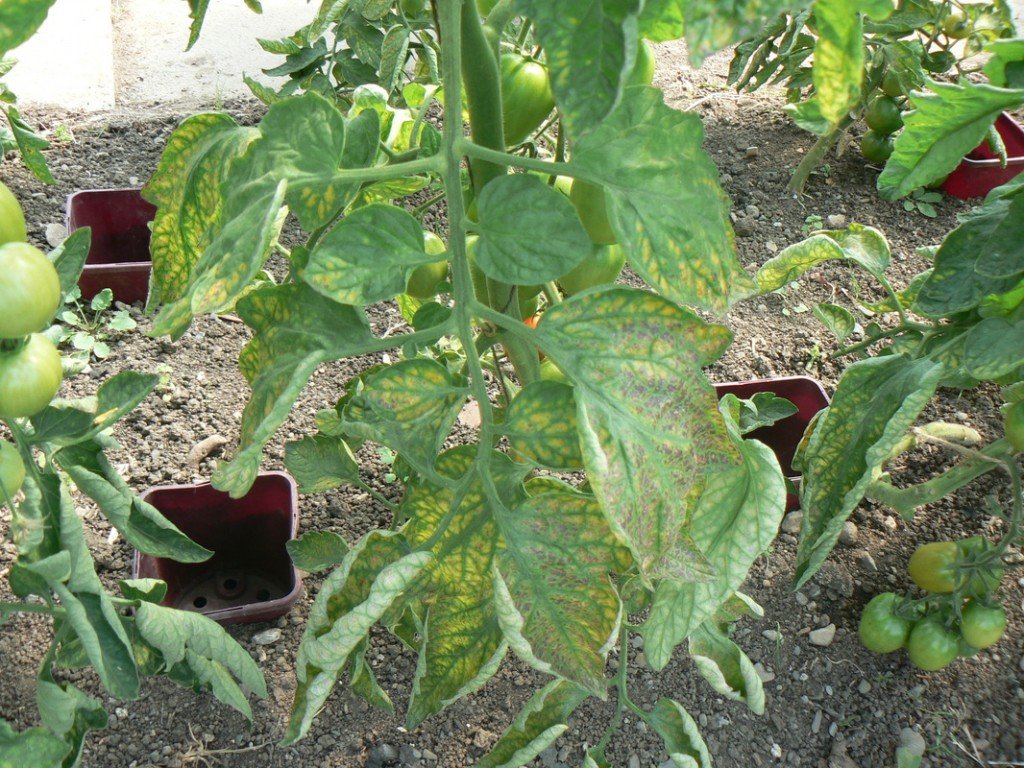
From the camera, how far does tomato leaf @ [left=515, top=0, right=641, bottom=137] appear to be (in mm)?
457

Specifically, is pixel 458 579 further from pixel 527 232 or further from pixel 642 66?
pixel 642 66

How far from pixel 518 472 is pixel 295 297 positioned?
238 millimetres

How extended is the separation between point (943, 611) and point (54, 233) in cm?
181

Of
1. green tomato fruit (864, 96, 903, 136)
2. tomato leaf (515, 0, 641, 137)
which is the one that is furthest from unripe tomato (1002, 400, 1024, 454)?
green tomato fruit (864, 96, 903, 136)

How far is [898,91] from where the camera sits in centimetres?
190

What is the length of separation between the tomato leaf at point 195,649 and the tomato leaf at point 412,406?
1.18ft

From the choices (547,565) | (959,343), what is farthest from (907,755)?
(547,565)

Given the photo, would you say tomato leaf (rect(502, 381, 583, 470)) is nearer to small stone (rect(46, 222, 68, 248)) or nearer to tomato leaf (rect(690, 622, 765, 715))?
tomato leaf (rect(690, 622, 765, 715))

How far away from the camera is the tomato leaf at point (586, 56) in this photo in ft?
1.50

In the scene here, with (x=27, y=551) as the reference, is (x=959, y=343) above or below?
above

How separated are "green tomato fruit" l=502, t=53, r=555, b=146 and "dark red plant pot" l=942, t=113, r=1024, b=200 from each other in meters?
1.54

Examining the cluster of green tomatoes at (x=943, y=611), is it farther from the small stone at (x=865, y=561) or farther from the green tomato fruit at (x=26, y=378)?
the green tomato fruit at (x=26, y=378)

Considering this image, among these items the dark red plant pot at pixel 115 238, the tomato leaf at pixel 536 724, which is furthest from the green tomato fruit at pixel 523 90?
the dark red plant pot at pixel 115 238

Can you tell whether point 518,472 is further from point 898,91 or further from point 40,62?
point 40,62
